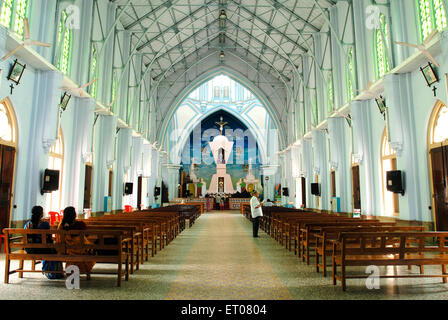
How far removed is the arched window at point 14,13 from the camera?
7.52 m

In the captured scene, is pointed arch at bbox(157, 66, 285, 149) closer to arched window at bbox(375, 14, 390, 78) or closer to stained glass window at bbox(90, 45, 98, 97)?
stained glass window at bbox(90, 45, 98, 97)

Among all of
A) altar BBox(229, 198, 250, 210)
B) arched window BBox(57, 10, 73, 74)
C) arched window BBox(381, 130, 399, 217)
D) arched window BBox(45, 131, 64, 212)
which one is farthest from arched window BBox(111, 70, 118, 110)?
altar BBox(229, 198, 250, 210)

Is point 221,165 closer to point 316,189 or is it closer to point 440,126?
point 316,189

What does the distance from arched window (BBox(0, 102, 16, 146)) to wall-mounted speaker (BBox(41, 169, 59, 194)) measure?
1.12m

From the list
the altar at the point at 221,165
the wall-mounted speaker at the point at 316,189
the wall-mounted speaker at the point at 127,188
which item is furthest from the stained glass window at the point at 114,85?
the altar at the point at 221,165

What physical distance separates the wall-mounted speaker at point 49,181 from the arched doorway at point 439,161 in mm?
10291

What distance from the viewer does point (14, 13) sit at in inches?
304

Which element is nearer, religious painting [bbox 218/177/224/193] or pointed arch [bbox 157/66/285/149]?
pointed arch [bbox 157/66/285/149]

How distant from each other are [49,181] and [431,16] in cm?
1099

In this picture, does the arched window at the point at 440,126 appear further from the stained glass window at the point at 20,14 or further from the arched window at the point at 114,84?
the arched window at the point at 114,84

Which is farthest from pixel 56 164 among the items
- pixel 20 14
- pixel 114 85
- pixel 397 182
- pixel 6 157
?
pixel 397 182

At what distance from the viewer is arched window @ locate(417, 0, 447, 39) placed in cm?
760

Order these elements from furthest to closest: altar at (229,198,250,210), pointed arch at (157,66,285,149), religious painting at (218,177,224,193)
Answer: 1. religious painting at (218,177,224,193)
2. altar at (229,198,250,210)
3. pointed arch at (157,66,285,149)
